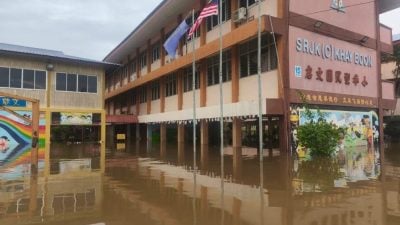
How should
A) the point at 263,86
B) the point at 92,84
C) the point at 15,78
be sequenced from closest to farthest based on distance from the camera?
the point at 263,86
the point at 15,78
the point at 92,84

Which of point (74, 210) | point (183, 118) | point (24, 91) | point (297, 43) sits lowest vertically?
point (74, 210)

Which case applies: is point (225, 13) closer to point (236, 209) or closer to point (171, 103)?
point (171, 103)

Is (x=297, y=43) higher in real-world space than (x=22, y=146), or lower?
higher

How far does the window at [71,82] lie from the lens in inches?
1217

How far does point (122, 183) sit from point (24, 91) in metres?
20.5

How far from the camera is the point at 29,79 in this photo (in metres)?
29.7

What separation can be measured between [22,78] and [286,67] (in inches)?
733

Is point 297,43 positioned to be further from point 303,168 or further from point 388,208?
point 388,208

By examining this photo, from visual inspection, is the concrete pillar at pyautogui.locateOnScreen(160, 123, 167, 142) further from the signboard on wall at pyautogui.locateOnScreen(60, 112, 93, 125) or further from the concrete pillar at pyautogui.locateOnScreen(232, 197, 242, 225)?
the concrete pillar at pyautogui.locateOnScreen(232, 197, 242, 225)

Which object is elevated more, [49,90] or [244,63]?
[244,63]

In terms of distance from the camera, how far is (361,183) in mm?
11219

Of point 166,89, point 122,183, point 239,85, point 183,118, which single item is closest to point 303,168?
point 122,183

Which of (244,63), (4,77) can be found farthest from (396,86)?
(4,77)

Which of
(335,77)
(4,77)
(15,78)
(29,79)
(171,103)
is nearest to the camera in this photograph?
(335,77)
